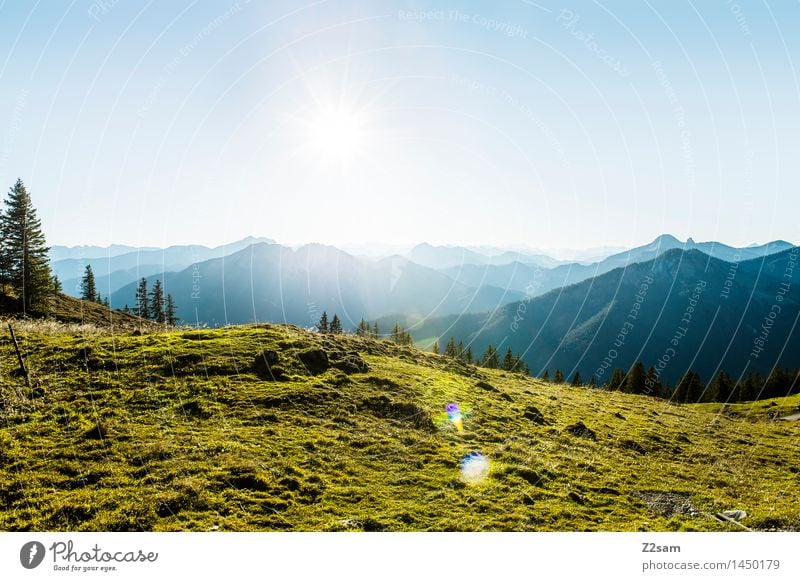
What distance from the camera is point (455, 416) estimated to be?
27641mm

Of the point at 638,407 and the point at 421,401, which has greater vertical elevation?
the point at 421,401

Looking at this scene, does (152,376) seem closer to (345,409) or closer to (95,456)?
(95,456)

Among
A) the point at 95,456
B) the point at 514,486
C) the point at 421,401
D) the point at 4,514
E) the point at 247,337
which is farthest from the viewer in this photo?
the point at 247,337

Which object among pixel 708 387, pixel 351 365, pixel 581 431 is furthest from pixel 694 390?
pixel 351 365

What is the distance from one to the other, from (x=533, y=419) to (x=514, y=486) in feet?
43.7

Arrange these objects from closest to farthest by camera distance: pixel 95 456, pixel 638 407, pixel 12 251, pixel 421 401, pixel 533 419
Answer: pixel 95 456 < pixel 421 401 < pixel 533 419 < pixel 638 407 < pixel 12 251

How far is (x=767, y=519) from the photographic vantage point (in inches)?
683

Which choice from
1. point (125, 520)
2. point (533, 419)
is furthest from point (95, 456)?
point (533, 419)

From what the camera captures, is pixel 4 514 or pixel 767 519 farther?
pixel 767 519

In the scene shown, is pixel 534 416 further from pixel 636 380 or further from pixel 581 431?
pixel 636 380

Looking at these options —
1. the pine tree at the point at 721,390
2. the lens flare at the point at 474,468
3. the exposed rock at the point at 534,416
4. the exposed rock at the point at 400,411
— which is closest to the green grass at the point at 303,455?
the exposed rock at the point at 400,411

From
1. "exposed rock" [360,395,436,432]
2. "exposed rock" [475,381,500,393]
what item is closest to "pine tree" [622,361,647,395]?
"exposed rock" [475,381,500,393]

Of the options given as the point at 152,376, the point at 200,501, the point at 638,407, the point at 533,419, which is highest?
the point at 152,376

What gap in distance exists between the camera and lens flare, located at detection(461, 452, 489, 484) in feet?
62.2
